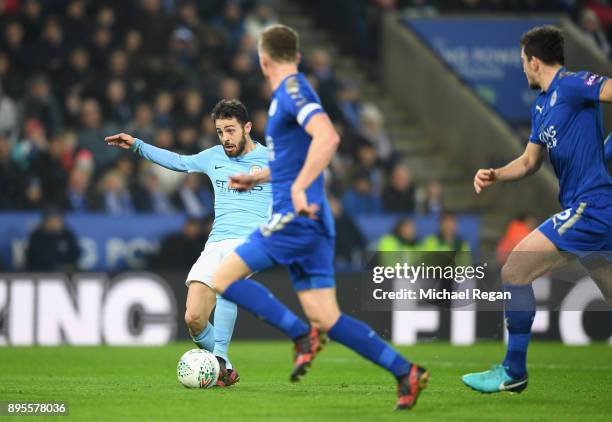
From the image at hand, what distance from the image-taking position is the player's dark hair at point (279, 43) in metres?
7.71

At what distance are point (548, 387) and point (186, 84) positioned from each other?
10446 millimetres

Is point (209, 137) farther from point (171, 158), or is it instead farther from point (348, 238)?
point (171, 158)

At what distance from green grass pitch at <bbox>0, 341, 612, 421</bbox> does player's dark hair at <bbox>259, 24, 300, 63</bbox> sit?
2221 mm

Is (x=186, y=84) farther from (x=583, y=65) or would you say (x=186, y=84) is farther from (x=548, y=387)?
(x=548, y=387)

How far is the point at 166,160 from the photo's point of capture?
9.92 meters

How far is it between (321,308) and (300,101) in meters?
1.28

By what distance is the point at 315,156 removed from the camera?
7.50 metres

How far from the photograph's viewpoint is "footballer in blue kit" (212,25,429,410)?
7.71 m

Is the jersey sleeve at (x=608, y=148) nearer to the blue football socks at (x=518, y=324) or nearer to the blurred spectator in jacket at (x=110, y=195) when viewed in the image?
the blue football socks at (x=518, y=324)

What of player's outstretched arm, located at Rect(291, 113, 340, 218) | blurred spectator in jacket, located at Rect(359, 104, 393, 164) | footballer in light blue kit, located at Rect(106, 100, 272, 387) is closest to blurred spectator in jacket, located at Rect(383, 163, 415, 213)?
blurred spectator in jacket, located at Rect(359, 104, 393, 164)

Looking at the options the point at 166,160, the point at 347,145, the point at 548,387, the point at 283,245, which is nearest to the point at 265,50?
the point at 283,245

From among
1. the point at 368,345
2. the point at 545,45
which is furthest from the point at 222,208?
the point at 545,45
